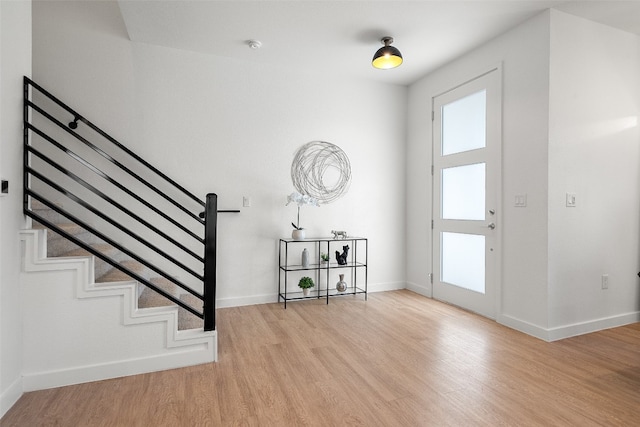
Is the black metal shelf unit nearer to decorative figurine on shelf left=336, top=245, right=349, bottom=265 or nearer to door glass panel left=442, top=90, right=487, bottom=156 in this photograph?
decorative figurine on shelf left=336, top=245, right=349, bottom=265

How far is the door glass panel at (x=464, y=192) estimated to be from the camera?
340cm

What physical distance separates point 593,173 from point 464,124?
1.24m

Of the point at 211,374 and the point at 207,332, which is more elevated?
the point at 207,332

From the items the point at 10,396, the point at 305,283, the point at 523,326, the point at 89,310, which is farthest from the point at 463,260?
the point at 10,396

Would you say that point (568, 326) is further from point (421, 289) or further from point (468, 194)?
point (421, 289)

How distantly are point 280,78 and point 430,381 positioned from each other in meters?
3.33

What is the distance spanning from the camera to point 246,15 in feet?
9.21

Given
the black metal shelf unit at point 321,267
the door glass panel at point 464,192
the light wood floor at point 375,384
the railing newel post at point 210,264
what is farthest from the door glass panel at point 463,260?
the railing newel post at point 210,264

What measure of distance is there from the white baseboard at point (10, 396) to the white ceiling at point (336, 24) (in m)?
2.74

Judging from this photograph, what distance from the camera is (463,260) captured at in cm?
360

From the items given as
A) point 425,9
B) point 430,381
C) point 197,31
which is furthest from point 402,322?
point 197,31

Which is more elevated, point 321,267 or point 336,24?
point 336,24

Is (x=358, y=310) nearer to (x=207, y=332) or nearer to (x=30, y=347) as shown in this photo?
(x=207, y=332)

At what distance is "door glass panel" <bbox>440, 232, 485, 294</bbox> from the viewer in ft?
11.2
